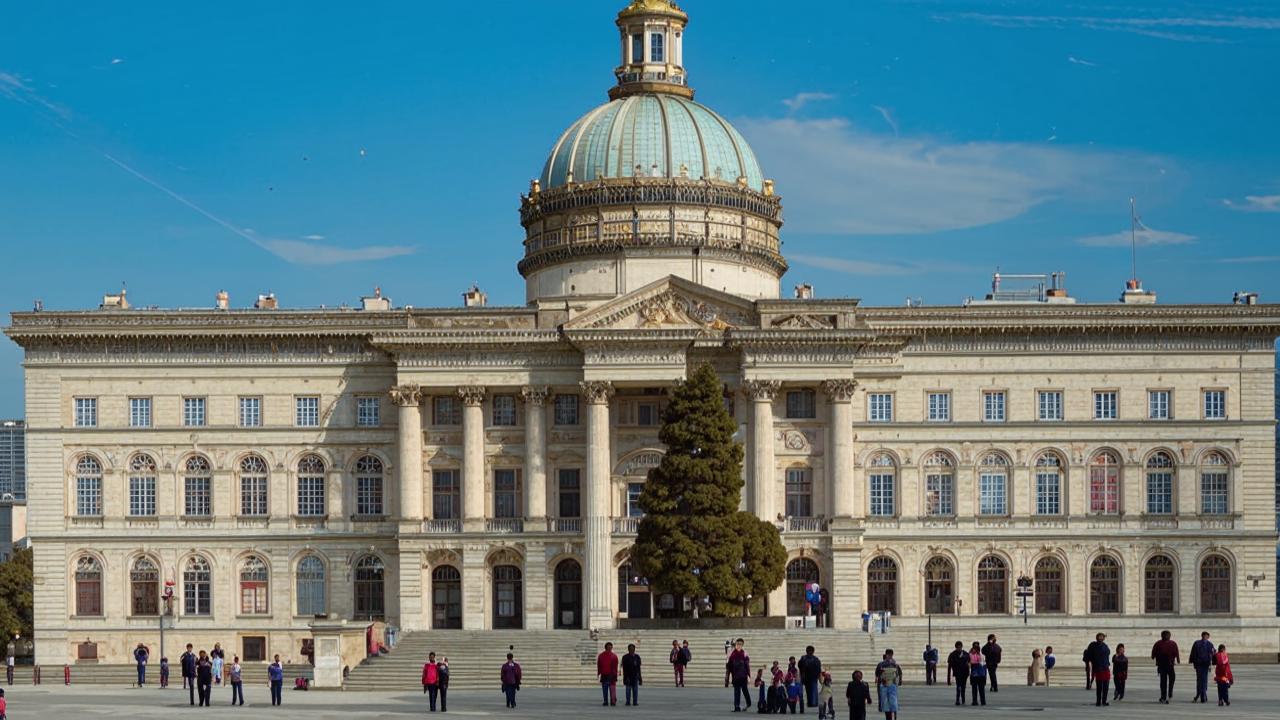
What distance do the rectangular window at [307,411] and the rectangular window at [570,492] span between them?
36.3ft

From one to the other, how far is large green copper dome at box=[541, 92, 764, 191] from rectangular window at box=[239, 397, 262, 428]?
19.5 metres

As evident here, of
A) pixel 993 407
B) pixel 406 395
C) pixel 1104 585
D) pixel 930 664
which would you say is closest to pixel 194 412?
pixel 406 395

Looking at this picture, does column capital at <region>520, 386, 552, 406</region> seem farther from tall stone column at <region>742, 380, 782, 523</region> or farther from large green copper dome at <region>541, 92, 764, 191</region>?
large green copper dome at <region>541, 92, 764, 191</region>

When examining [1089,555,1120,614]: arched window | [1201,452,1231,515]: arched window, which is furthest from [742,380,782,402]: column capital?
[1201,452,1231,515]: arched window

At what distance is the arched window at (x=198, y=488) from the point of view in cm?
9556

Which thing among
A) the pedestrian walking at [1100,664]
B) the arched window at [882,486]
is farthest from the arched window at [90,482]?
the pedestrian walking at [1100,664]

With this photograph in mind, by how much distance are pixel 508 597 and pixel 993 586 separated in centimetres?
2118

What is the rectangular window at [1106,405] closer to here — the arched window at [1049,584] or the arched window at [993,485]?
the arched window at [993,485]

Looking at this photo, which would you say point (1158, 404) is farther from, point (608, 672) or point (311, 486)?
point (608, 672)

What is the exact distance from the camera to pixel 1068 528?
94938 millimetres

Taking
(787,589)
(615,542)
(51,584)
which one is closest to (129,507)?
(51,584)

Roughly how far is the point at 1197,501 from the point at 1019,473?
7.86 metres

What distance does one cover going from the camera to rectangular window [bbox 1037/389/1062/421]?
95.1 m

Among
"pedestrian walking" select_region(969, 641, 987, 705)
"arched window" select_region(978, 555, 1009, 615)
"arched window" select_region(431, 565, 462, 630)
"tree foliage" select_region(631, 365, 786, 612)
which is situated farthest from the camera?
"arched window" select_region(978, 555, 1009, 615)
